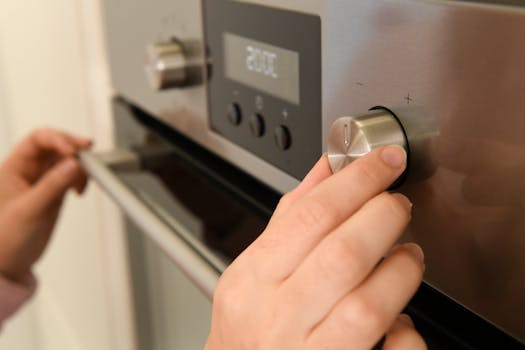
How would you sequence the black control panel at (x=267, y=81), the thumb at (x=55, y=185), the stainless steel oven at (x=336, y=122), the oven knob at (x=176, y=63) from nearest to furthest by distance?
the stainless steel oven at (x=336, y=122) → the black control panel at (x=267, y=81) → the oven knob at (x=176, y=63) → the thumb at (x=55, y=185)

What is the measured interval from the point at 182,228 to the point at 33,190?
0.29 m

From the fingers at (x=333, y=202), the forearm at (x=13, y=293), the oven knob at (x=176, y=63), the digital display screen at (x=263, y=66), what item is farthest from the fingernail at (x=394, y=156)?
the forearm at (x=13, y=293)

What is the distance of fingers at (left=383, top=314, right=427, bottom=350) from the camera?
10.0 inches

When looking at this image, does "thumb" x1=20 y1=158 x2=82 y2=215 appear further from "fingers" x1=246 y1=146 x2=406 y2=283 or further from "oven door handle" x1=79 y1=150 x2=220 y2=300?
"fingers" x1=246 y1=146 x2=406 y2=283

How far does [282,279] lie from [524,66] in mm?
126

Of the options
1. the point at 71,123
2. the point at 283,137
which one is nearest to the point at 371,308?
the point at 283,137

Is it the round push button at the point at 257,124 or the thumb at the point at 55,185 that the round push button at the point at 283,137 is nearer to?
the round push button at the point at 257,124

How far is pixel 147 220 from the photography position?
18.6 inches

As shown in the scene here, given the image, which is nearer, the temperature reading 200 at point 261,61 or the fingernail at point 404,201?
the fingernail at point 404,201

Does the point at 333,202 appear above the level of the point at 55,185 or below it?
above

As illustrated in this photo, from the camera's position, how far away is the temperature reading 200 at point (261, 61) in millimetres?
374

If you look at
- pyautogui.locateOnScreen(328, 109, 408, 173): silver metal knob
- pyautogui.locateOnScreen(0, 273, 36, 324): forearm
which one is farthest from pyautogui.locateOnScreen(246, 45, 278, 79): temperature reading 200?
pyautogui.locateOnScreen(0, 273, 36, 324): forearm

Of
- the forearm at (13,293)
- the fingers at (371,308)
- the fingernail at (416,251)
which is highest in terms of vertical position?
the fingernail at (416,251)

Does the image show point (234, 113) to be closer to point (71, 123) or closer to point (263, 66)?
point (263, 66)
